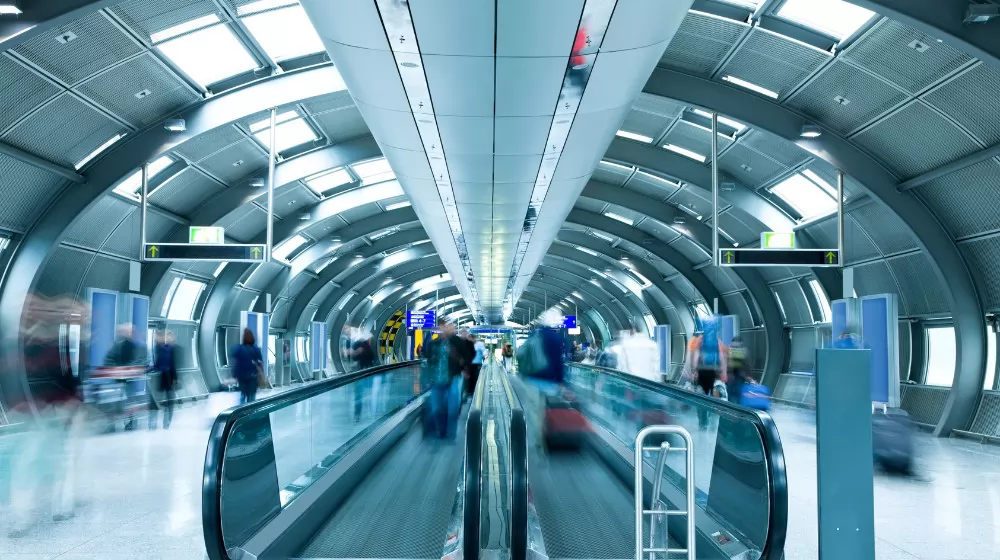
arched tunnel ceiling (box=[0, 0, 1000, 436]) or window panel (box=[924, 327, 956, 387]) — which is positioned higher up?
arched tunnel ceiling (box=[0, 0, 1000, 436])

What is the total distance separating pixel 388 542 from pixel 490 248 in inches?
607

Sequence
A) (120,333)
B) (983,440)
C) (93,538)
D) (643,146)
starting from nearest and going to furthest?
1. (93,538)
2. (120,333)
3. (983,440)
4. (643,146)

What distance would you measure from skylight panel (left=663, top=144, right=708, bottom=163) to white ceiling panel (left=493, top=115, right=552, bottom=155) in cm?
913

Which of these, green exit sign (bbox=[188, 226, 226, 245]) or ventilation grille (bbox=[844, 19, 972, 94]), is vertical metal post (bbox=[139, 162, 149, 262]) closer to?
green exit sign (bbox=[188, 226, 226, 245])

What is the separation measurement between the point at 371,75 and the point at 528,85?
1641 mm

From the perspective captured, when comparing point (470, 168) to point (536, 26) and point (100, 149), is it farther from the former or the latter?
point (100, 149)

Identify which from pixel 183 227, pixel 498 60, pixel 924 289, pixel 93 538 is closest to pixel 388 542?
pixel 93 538

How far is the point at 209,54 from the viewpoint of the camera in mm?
14125

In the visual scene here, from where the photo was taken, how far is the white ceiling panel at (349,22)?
6.72m

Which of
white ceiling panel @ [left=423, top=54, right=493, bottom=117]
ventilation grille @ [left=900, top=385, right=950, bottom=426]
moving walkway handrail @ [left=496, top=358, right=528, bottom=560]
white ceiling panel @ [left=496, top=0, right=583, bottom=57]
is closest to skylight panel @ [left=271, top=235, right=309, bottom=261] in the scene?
ventilation grille @ [left=900, top=385, right=950, bottom=426]

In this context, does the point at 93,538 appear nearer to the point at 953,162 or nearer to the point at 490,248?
the point at 953,162

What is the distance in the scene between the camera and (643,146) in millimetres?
19734

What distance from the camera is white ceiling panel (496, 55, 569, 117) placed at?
7965 mm

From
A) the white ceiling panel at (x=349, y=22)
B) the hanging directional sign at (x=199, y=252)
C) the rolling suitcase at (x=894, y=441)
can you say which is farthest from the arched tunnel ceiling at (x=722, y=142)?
the rolling suitcase at (x=894, y=441)
